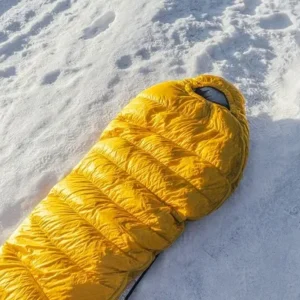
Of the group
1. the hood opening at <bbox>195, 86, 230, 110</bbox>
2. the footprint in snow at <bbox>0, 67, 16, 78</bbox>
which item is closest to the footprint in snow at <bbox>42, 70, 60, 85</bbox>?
the footprint in snow at <bbox>0, 67, 16, 78</bbox>

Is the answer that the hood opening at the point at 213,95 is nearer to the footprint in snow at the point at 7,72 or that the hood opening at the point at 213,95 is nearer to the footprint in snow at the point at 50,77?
the footprint in snow at the point at 50,77

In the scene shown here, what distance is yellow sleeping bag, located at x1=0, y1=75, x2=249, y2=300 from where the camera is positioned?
83.0 inches

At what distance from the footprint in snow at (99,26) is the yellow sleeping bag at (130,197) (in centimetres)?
108

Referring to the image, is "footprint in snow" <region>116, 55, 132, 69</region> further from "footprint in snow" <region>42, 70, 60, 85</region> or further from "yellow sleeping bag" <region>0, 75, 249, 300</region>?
"yellow sleeping bag" <region>0, 75, 249, 300</region>

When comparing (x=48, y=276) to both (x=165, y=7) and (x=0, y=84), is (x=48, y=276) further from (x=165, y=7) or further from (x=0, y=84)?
(x=165, y=7)

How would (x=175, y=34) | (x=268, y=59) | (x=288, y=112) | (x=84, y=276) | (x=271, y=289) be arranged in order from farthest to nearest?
(x=175, y=34) < (x=268, y=59) < (x=288, y=112) < (x=271, y=289) < (x=84, y=276)

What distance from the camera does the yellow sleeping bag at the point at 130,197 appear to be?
211 centimetres

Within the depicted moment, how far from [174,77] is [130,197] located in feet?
3.82

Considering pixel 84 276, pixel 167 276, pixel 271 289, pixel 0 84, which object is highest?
pixel 0 84

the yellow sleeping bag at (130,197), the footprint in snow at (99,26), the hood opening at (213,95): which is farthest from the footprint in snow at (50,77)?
the hood opening at (213,95)

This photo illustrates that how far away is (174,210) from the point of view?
230 centimetres

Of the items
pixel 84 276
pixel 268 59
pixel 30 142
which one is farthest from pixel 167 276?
pixel 268 59

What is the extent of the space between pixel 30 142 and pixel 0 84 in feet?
2.04

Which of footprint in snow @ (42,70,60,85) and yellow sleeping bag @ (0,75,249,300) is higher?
footprint in snow @ (42,70,60,85)
